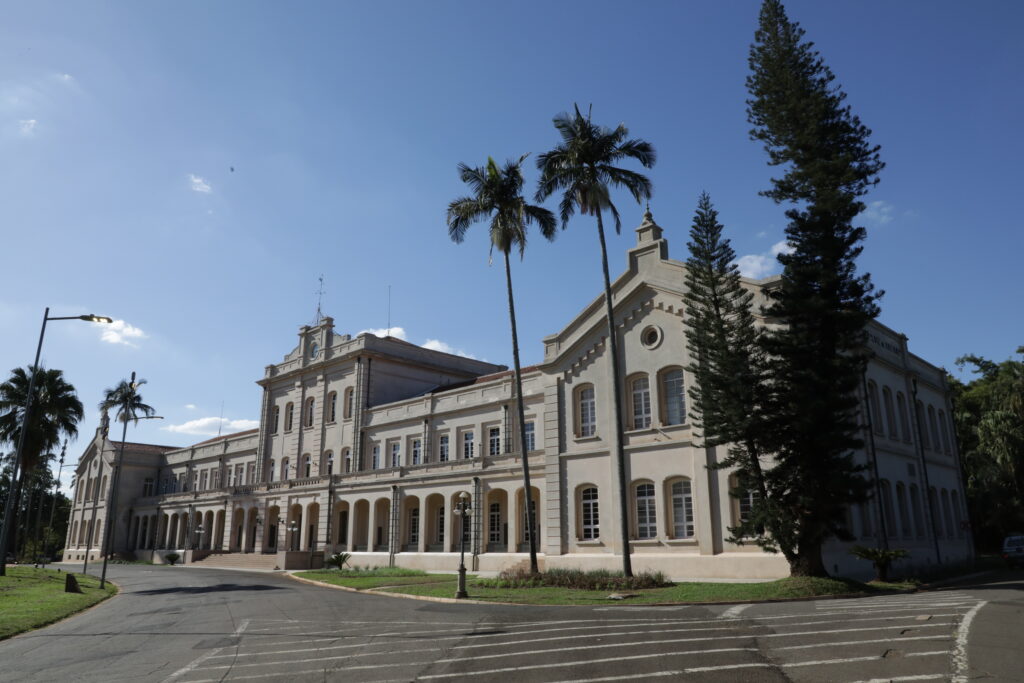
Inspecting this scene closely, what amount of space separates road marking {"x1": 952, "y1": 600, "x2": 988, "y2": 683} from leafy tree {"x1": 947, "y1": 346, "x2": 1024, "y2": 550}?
27.9 m

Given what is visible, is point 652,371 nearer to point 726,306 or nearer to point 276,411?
point 726,306

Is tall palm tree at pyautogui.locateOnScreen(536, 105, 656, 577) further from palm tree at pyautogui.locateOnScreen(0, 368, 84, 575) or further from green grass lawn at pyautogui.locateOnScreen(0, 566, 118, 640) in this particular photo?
palm tree at pyautogui.locateOnScreen(0, 368, 84, 575)

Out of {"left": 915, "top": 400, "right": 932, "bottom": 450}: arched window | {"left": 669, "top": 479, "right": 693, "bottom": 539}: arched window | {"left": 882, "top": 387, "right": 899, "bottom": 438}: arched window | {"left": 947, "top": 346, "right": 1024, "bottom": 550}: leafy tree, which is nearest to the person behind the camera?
{"left": 669, "top": 479, "right": 693, "bottom": 539}: arched window

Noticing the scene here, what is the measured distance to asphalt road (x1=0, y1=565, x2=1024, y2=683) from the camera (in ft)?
31.1

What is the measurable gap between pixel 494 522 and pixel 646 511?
11.6m

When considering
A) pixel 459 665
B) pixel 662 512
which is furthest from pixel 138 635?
pixel 662 512

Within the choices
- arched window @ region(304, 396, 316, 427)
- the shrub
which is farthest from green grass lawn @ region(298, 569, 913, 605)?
arched window @ region(304, 396, 316, 427)

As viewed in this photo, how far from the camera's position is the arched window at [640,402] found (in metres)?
26.9

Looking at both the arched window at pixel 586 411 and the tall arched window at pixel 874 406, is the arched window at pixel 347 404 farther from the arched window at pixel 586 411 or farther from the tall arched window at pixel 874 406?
the tall arched window at pixel 874 406

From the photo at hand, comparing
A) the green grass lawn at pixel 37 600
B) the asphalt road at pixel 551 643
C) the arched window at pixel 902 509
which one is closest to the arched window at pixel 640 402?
the asphalt road at pixel 551 643

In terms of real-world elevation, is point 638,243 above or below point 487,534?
above

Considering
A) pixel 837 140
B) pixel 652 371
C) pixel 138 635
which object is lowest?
pixel 138 635

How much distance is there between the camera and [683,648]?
1103 cm

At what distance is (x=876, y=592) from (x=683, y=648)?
11.7 m
